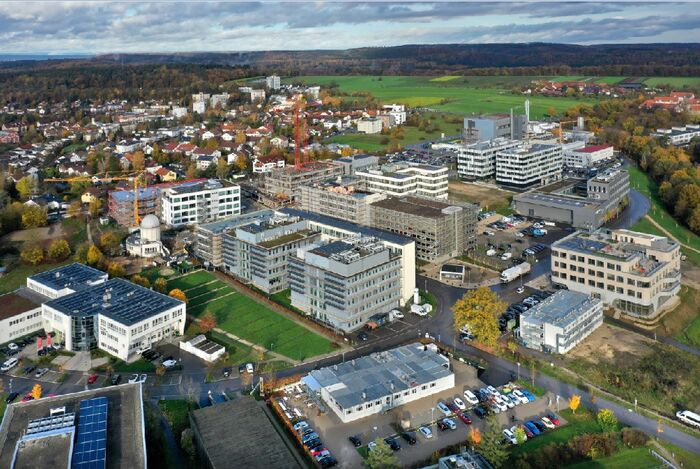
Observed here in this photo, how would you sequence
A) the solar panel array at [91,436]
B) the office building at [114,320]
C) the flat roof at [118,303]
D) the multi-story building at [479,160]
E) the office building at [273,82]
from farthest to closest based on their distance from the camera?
1. the office building at [273,82]
2. the multi-story building at [479,160]
3. the flat roof at [118,303]
4. the office building at [114,320]
5. the solar panel array at [91,436]

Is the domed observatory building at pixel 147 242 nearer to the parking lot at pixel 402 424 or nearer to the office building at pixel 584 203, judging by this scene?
the parking lot at pixel 402 424

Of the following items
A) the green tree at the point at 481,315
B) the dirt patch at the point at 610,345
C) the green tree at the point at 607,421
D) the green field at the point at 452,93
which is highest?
the green field at the point at 452,93

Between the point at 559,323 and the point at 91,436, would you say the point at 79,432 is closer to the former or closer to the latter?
the point at 91,436

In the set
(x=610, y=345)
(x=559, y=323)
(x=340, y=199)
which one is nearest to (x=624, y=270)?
(x=610, y=345)

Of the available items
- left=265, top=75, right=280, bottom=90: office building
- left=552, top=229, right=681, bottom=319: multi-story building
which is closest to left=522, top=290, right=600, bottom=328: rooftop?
left=552, top=229, right=681, bottom=319: multi-story building

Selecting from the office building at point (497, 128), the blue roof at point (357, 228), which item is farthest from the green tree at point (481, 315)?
the office building at point (497, 128)

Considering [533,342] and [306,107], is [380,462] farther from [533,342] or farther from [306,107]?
[306,107]
